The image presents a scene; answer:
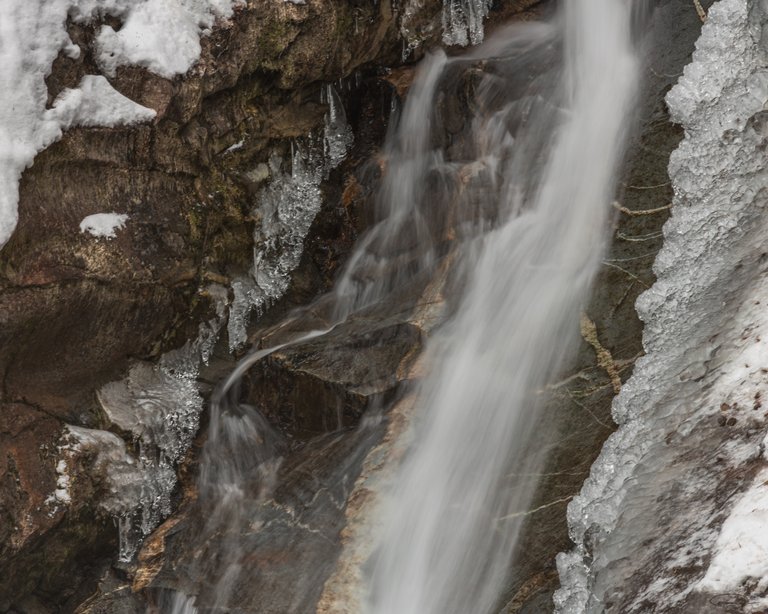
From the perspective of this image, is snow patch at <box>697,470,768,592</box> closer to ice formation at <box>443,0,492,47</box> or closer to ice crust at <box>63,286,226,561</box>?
ice crust at <box>63,286,226,561</box>

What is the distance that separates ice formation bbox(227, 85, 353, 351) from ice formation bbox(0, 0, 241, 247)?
101cm

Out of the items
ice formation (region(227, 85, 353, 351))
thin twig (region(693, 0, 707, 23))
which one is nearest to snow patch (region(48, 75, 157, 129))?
ice formation (region(227, 85, 353, 351))

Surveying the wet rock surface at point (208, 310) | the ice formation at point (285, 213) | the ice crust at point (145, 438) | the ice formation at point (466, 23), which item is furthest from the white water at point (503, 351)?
the ice crust at point (145, 438)

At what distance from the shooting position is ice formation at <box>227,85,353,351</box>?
190 inches

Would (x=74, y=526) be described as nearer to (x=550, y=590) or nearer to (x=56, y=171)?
(x=56, y=171)

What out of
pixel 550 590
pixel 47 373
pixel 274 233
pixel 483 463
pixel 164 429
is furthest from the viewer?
pixel 274 233

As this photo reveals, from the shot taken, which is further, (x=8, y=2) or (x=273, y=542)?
(x=273, y=542)

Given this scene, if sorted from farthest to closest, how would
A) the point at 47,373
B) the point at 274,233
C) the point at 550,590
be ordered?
the point at 274,233 < the point at 47,373 < the point at 550,590

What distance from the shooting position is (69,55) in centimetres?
379

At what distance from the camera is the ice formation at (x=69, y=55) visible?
11.9 feet

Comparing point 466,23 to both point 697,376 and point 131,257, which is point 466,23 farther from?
point 697,376

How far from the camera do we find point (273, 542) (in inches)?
157

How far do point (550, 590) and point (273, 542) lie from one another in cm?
140

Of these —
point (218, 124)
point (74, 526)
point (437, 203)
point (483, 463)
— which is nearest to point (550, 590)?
point (483, 463)
